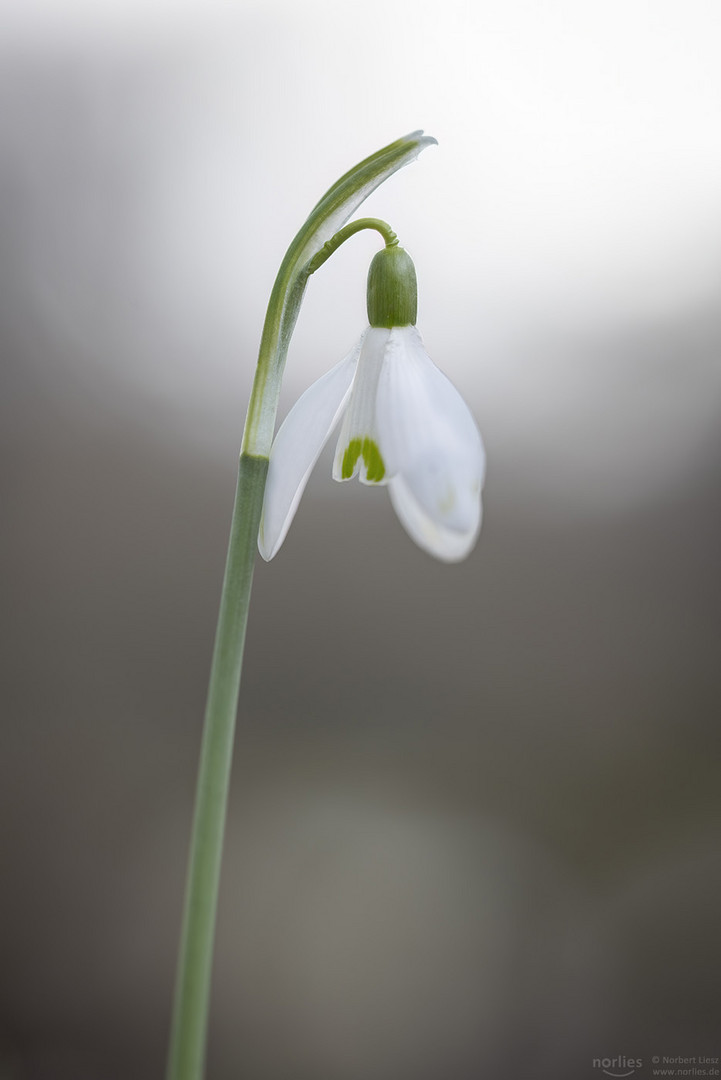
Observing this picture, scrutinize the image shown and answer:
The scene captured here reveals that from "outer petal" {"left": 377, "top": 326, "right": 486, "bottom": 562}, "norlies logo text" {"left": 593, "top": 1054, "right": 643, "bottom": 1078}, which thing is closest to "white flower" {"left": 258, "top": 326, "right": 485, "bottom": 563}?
"outer petal" {"left": 377, "top": 326, "right": 486, "bottom": 562}

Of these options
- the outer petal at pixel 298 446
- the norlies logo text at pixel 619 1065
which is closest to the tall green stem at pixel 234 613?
the outer petal at pixel 298 446

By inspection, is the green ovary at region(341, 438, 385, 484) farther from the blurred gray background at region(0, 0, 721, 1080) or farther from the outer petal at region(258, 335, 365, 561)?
the blurred gray background at region(0, 0, 721, 1080)

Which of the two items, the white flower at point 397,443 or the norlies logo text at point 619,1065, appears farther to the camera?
the norlies logo text at point 619,1065

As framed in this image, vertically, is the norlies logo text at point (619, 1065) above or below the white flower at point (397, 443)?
below

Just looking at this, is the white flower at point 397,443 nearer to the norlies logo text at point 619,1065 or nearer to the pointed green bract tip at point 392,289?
the pointed green bract tip at point 392,289

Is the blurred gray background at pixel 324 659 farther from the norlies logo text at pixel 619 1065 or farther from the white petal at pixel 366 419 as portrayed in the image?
the white petal at pixel 366 419

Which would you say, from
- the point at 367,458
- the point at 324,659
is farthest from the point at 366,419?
the point at 324,659

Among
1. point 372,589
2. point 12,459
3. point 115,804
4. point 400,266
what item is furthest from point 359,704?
point 400,266

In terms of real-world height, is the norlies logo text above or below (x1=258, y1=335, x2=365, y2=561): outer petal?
below
